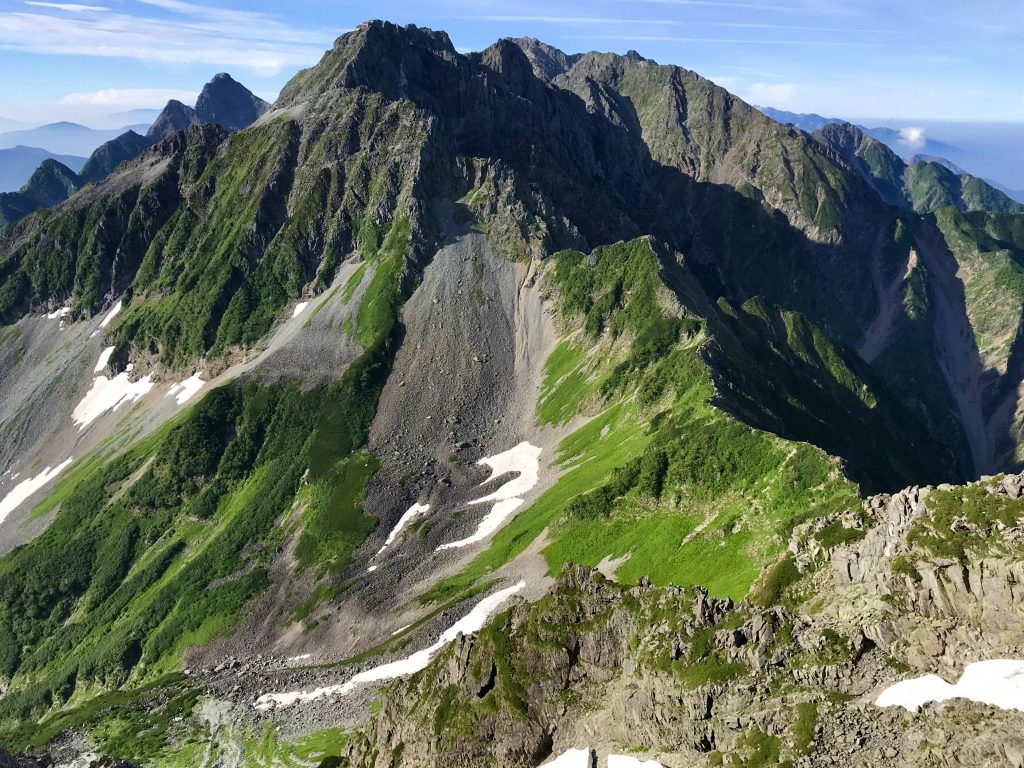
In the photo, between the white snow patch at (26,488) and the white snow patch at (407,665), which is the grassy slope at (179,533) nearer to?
the white snow patch at (26,488)

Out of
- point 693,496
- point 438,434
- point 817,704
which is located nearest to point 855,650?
point 817,704

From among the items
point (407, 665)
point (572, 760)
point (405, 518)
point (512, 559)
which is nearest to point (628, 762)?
point (572, 760)

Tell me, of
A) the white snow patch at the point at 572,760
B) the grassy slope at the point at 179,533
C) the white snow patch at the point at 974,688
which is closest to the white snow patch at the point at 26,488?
the grassy slope at the point at 179,533

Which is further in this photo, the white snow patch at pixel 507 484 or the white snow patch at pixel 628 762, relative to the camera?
the white snow patch at pixel 507 484

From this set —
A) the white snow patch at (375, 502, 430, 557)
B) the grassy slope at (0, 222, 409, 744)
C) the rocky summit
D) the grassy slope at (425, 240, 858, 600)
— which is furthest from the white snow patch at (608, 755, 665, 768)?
the grassy slope at (0, 222, 409, 744)

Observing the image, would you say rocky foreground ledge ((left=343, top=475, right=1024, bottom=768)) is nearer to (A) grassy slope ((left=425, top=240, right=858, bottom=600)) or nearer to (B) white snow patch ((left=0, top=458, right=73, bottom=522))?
(A) grassy slope ((left=425, top=240, right=858, bottom=600))

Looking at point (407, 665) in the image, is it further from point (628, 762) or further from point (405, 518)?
point (628, 762)
